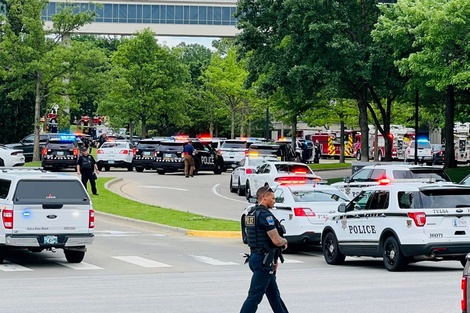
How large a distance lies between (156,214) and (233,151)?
2619 centimetres

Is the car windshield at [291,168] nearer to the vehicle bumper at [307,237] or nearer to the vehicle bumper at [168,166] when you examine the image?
the vehicle bumper at [307,237]

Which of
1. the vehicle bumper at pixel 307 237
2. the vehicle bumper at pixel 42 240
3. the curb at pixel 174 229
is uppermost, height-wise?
the vehicle bumper at pixel 42 240

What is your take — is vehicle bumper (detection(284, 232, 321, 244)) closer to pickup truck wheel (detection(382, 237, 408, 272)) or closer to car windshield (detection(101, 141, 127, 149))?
pickup truck wheel (detection(382, 237, 408, 272))

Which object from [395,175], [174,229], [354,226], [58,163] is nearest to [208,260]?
[354,226]

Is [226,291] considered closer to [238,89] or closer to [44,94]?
[44,94]

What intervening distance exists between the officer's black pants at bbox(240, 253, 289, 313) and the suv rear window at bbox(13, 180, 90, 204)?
8646mm

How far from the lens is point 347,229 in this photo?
67.4 ft

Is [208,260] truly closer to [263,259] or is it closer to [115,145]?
[263,259]

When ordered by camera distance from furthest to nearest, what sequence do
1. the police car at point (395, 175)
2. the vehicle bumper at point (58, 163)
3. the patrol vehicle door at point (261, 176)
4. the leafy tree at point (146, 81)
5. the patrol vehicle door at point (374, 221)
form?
the leafy tree at point (146, 81)
the vehicle bumper at point (58, 163)
the patrol vehicle door at point (261, 176)
the police car at point (395, 175)
the patrol vehicle door at point (374, 221)

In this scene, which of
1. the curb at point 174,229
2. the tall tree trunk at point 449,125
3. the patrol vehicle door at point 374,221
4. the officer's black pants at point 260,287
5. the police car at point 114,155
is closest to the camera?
the officer's black pants at point 260,287

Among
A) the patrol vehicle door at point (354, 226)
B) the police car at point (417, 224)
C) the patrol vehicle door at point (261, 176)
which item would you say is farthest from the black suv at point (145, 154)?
the police car at point (417, 224)

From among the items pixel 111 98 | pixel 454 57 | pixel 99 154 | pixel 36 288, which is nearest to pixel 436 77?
pixel 454 57

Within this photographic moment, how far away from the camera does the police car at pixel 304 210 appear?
22594 millimetres

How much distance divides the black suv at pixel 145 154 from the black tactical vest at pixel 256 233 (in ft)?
137
